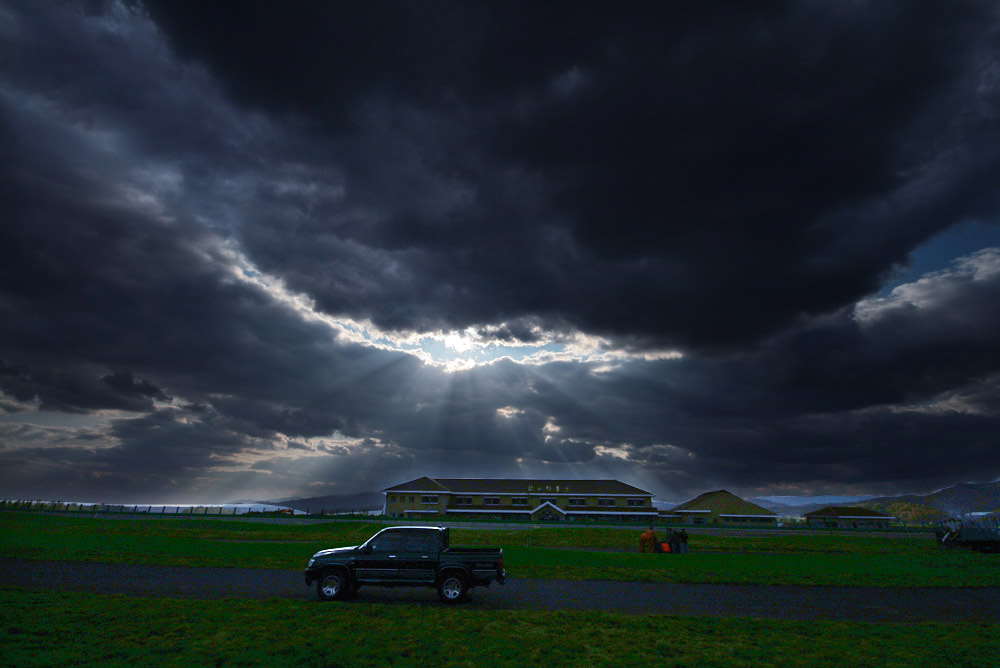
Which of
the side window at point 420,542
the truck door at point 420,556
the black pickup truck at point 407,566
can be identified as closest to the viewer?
the black pickup truck at point 407,566

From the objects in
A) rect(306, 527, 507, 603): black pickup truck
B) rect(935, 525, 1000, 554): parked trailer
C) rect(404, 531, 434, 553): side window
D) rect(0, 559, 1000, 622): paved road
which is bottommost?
rect(935, 525, 1000, 554): parked trailer

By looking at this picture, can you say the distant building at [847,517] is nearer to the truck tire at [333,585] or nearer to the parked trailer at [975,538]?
the parked trailer at [975,538]

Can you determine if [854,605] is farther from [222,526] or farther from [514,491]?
[514,491]

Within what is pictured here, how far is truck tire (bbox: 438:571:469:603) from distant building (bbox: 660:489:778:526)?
358 feet

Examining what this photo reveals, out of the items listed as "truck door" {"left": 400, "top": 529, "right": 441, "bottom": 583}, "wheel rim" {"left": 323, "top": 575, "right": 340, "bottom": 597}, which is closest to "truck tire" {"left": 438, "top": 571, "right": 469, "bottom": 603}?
"truck door" {"left": 400, "top": 529, "right": 441, "bottom": 583}

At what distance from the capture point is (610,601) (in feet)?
60.6

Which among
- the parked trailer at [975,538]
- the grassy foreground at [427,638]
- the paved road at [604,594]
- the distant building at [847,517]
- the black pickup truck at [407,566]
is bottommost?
the distant building at [847,517]

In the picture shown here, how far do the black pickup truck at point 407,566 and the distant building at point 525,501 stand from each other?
94920mm

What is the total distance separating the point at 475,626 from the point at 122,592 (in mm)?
13080

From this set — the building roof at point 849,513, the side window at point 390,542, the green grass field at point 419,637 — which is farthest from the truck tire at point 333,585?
the building roof at point 849,513

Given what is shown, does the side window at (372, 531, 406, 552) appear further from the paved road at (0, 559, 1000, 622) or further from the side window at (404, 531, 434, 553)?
the paved road at (0, 559, 1000, 622)

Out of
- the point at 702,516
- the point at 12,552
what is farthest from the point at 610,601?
the point at 702,516

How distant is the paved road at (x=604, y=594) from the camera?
1705cm

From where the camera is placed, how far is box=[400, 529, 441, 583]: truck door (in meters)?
18.4
